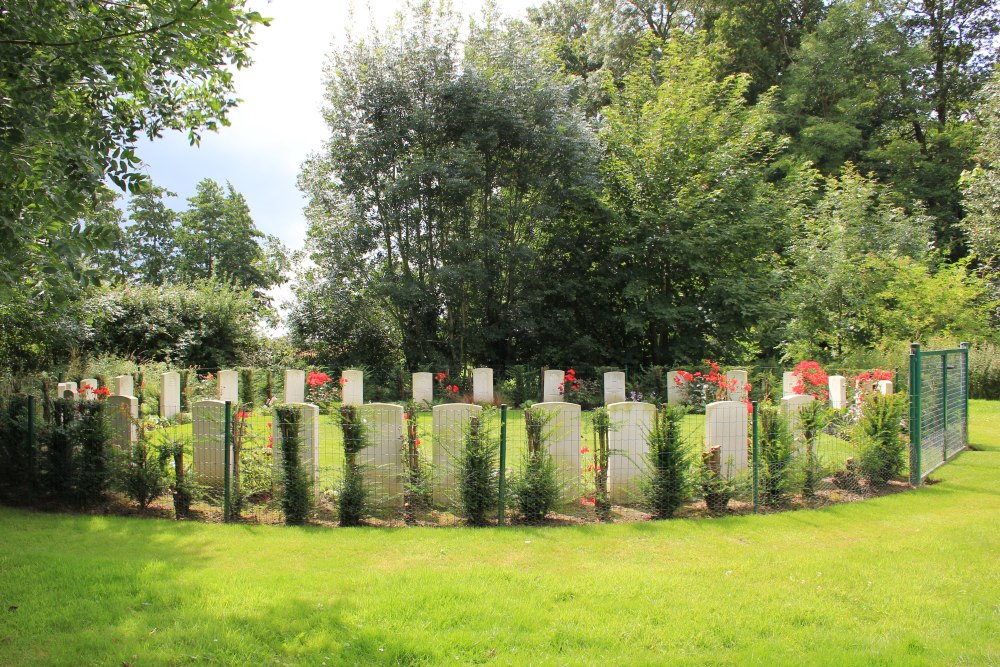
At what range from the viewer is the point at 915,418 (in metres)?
8.13

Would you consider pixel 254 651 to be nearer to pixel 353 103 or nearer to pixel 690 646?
Answer: pixel 690 646

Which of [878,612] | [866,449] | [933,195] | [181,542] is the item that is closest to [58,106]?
[181,542]

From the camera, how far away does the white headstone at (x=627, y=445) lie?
274 inches

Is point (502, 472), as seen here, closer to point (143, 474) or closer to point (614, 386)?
point (143, 474)

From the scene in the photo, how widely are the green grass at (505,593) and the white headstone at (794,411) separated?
1224mm

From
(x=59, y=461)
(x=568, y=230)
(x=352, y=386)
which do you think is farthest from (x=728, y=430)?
(x=568, y=230)

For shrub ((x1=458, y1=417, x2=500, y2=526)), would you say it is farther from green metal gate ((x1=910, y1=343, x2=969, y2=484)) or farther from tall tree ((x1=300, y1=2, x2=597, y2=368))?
tall tree ((x1=300, y1=2, x2=597, y2=368))

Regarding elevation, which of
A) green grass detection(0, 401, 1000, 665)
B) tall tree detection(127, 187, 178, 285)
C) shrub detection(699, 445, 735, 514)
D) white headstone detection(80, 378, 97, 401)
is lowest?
green grass detection(0, 401, 1000, 665)

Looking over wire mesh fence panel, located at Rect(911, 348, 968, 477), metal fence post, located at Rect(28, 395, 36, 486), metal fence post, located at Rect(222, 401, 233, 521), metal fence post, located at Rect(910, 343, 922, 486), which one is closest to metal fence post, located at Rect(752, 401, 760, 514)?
metal fence post, located at Rect(910, 343, 922, 486)

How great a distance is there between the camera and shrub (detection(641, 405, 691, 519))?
674 cm

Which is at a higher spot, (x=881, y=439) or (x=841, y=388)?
(x=841, y=388)

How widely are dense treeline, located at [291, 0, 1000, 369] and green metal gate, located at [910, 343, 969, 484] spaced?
6.00m

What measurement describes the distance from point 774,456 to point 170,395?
11314 mm

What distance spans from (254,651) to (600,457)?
165 inches
